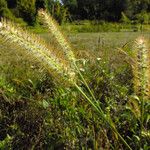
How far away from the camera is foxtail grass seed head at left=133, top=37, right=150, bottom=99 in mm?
1869

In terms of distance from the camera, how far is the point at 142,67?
1.90 metres

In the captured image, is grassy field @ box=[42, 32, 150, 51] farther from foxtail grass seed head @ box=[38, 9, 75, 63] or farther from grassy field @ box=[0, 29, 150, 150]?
foxtail grass seed head @ box=[38, 9, 75, 63]

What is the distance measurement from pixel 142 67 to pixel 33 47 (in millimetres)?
416

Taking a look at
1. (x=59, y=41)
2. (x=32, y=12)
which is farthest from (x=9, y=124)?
(x=32, y=12)

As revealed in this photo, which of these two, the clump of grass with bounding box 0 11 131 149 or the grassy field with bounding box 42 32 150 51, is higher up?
the clump of grass with bounding box 0 11 131 149

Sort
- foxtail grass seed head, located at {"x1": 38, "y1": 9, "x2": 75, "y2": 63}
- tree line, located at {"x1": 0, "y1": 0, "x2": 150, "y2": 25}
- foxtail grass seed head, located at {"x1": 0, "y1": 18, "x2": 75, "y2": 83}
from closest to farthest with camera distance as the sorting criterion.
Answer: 1. foxtail grass seed head, located at {"x1": 0, "y1": 18, "x2": 75, "y2": 83}
2. foxtail grass seed head, located at {"x1": 38, "y1": 9, "x2": 75, "y2": 63}
3. tree line, located at {"x1": 0, "y1": 0, "x2": 150, "y2": 25}

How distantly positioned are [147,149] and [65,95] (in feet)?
1.93

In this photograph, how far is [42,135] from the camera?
7.86ft

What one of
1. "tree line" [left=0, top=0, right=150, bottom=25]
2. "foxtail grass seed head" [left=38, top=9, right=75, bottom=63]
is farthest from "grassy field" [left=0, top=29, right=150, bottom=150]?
"tree line" [left=0, top=0, right=150, bottom=25]

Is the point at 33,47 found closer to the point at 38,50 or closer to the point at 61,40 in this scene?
the point at 38,50

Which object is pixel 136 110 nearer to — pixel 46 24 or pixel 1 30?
pixel 46 24

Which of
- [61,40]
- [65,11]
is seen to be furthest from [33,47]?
[65,11]

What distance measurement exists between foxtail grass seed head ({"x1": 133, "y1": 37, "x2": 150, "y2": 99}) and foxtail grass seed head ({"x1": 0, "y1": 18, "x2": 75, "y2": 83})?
0.81 feet

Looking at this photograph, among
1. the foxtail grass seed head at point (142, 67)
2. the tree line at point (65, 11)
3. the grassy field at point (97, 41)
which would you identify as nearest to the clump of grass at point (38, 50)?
the foxtail grass seed head at point (142, 67)
